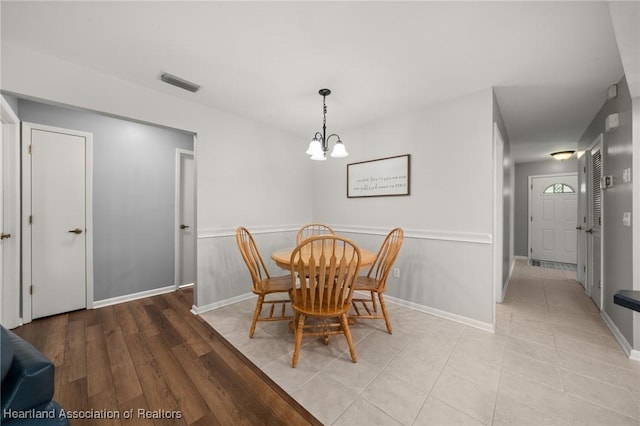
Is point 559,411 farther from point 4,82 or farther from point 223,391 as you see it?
point 4,82

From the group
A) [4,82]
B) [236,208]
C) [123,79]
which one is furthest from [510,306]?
[4,82]

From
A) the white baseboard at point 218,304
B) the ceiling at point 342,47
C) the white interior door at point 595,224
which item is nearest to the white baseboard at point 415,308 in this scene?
the white baseboard at point 218,304

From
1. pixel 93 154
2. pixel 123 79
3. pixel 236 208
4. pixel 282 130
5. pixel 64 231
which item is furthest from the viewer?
pixel 282 130

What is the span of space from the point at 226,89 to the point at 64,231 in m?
2.37

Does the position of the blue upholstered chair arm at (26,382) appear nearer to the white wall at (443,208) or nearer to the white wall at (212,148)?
the white wall at (212,148)

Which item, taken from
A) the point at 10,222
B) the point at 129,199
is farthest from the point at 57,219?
the point at 129,199

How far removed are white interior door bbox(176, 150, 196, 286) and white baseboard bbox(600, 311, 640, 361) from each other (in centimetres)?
460

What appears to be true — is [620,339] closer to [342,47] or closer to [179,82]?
[342,47]

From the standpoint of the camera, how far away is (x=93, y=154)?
275 cm

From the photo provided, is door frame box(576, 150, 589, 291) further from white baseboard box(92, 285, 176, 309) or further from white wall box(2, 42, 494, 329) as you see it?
white baseboard box(92, 285, 176, 309)

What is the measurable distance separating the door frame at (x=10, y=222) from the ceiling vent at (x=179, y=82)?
1.42 meters

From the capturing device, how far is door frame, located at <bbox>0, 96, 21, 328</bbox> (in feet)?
7.11

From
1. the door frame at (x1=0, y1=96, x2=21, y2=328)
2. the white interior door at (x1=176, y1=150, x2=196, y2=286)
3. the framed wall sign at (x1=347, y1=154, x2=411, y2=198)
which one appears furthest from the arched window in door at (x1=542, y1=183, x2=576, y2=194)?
the door frame at (x1=0, y1=96, x2=21, y2=328)

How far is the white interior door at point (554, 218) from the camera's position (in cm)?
489
